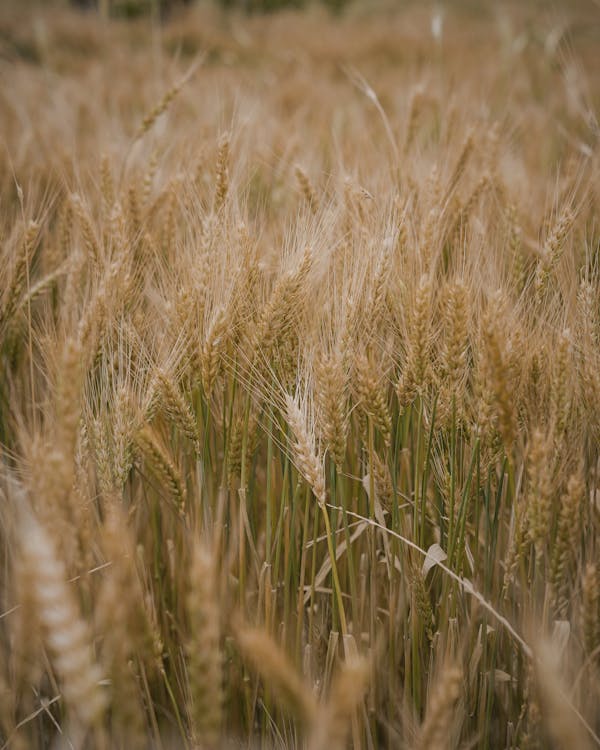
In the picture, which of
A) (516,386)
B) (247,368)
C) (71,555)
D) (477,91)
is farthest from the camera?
(477,91)

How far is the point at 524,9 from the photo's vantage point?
10.4 m

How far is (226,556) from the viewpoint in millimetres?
1118

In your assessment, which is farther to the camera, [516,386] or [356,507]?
[356,507]

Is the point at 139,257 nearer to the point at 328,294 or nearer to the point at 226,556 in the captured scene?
the point at 328,294

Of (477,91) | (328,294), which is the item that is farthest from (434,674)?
(477,91)

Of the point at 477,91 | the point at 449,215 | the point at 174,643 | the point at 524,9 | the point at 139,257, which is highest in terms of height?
Answer: the point at 524,9

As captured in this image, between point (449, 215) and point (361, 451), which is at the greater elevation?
point (449, 215)

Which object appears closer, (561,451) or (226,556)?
(561,451)

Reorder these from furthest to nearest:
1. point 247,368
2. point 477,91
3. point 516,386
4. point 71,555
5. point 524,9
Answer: point 524,9 < point 477,91 < point 247,368 < point 516,386 < point 71,555

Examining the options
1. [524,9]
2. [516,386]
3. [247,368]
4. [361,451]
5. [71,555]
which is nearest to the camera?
[71,555]

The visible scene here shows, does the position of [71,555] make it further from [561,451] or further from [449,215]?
[449,215]

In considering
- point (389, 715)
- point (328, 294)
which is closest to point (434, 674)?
point (389, 715)

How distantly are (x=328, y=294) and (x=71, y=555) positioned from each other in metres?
0.64

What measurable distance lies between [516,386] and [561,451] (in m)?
0.13
